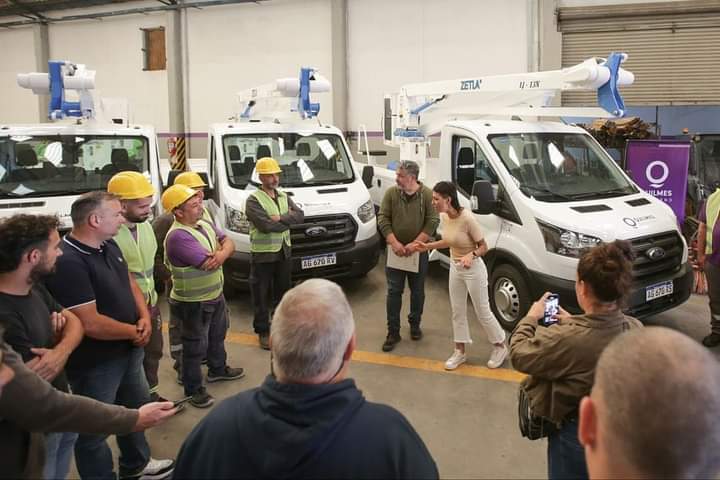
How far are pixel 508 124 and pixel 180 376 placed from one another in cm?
411

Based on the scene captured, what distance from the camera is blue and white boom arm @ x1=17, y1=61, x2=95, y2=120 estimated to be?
5871 millimetres

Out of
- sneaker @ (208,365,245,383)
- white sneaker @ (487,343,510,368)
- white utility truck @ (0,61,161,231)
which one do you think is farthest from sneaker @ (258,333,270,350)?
white utility truck @ (0,61,161,231)

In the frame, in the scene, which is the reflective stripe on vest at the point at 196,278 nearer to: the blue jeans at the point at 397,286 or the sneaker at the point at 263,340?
the sneaker at the point at 263,340

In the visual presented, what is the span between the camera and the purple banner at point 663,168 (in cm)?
723

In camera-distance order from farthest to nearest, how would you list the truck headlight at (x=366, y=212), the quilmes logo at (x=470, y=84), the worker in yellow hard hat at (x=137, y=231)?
1. the truck headlight at (x=366, y=212)
2. the quilmes logo at (x=470, y=84)
3. the worker in yellow hard hat at (x=137, y=231)

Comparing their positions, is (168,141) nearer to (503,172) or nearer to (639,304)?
(503,172)

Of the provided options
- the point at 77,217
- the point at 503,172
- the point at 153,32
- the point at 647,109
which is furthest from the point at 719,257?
the point at 153,32

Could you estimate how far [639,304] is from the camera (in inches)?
185

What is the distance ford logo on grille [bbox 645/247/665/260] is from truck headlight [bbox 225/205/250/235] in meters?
3.86

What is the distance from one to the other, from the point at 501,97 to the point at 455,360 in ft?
11.4

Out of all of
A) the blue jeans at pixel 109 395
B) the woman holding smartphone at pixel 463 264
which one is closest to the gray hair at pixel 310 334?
the blue jeans at pixel 109 395

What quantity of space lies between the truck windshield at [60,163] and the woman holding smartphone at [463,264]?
3.65 m

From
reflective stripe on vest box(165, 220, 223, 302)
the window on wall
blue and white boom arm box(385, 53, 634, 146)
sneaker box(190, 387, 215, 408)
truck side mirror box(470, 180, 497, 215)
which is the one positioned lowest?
sneaker box(190, 387, 215, 408)

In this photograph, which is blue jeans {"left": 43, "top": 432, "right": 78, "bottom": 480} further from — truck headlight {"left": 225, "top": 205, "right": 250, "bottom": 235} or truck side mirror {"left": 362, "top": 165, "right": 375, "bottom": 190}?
truck side mirror {"left": 362, "top": 165, "right": 375, "bottom": 190}
